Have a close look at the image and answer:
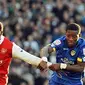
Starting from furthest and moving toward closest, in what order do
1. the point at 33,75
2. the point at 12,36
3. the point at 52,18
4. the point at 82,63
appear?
the point at 52,18
the point at 12,36
the point at 33,75
the point at 82,63

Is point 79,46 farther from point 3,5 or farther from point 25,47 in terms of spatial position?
point 3,5

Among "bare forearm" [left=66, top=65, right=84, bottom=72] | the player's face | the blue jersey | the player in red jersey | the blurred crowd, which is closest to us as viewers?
the player in red jersey

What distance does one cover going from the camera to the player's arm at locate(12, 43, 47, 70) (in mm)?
10109

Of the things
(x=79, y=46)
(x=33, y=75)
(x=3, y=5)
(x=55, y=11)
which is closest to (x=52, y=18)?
(x=55, y=11)

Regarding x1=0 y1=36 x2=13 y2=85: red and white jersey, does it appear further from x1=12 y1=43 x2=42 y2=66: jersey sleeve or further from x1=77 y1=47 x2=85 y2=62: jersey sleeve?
x1=77 y1=47 x2=85 y2=62: jersey sleeve

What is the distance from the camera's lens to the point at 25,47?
712 inches

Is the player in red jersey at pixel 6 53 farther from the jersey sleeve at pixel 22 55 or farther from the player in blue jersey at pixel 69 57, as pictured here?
the player in blue jersey at pixel 69 57

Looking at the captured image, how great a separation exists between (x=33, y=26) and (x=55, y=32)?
0.82m

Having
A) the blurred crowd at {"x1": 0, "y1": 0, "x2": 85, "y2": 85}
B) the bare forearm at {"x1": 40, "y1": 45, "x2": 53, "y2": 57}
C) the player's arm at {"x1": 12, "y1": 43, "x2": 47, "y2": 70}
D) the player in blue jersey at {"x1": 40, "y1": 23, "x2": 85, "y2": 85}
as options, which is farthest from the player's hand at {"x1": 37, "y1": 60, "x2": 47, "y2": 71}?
the blurred crowd at {"x1": 0, "y1": 0, "x2": 85, "y2": 85}

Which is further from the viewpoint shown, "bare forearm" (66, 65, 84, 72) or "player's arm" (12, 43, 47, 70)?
"bare forearm" (66, 65, 84, 72)

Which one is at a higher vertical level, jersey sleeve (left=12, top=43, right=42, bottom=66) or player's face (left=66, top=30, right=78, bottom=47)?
player's face (left=66, top=30, right=78, bottom=47)

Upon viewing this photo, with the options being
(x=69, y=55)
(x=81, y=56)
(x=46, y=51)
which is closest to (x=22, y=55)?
(x=46, y=51)

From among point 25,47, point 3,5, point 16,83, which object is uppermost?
point 3,5

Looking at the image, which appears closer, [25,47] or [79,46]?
[79,46]
